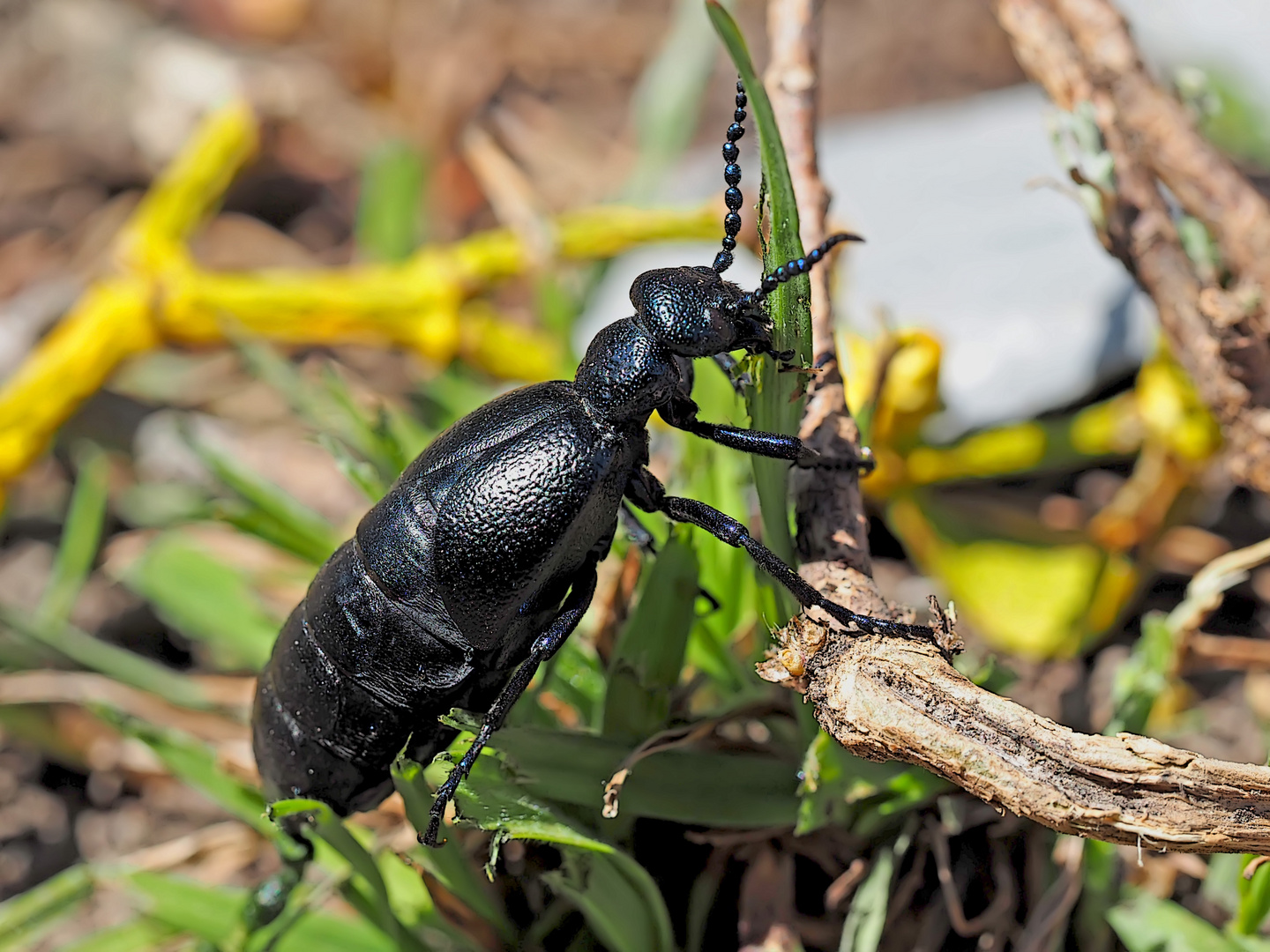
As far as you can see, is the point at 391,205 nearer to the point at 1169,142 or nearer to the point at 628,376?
the point at 628,376

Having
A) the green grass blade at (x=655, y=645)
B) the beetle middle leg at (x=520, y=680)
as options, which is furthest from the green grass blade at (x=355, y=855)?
the green grass blade at (x=655, y=645)

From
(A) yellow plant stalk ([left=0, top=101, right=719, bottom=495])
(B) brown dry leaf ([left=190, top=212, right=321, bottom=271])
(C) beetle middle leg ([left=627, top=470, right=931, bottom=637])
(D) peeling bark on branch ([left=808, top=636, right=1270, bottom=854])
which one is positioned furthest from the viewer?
(B) brown dry leaf ([left=190, top=212, right=321, bottom=271])

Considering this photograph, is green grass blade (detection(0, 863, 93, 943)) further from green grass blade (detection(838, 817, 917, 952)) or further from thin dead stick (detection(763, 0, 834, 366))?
thin dead stick (detection(763, 0, 834, 366))

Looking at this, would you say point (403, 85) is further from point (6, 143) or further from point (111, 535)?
point (111, 535)

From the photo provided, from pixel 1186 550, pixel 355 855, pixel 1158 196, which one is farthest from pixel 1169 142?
pixel 355 855

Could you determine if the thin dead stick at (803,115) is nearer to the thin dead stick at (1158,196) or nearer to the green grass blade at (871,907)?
the thin dead stick at (1158,196)

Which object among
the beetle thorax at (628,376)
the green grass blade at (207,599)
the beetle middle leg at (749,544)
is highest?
the beetle thorax at (628,376)

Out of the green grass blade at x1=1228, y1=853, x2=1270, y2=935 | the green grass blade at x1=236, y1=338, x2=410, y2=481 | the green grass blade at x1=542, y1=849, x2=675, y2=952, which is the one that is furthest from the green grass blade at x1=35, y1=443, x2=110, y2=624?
the green grass blade at x1=1228, y1=853, x2=1270, y2=935
